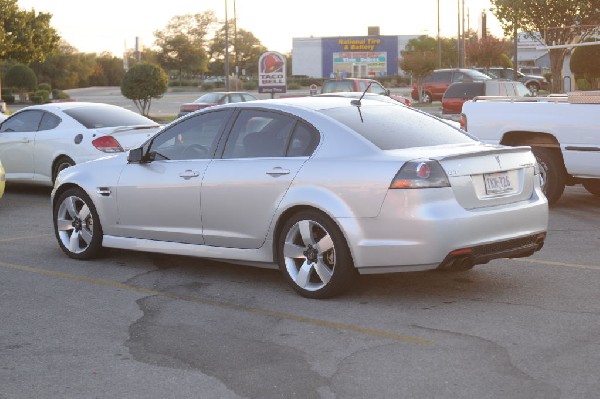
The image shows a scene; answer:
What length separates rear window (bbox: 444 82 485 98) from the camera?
33.6 meters

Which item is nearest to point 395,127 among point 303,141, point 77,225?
point 303,141

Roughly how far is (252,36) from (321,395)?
13909cm

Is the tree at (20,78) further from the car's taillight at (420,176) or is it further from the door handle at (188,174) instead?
the car's taillight at (420,176)

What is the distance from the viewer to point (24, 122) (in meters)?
15.6

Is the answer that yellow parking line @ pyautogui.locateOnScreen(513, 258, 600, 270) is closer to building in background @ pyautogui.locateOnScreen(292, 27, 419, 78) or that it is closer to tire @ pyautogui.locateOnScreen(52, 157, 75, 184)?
tire @ pyautogui.locateOnScreen(52, 157, 75, 184)

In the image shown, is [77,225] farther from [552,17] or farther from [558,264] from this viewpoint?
[552,17]

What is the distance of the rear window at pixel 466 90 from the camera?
1321 inches

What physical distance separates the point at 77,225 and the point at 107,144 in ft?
15.5

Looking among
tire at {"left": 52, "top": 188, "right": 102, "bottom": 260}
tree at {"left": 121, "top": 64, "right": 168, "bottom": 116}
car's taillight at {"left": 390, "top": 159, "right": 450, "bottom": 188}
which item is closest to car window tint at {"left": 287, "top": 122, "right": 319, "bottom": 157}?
car's taillight at {"left": 390, "top": 159, "right": 450, "bottom": 188}

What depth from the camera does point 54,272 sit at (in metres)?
8.98

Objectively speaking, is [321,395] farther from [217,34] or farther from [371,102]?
[217,34]

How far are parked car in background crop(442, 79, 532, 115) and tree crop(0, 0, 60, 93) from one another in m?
21.3

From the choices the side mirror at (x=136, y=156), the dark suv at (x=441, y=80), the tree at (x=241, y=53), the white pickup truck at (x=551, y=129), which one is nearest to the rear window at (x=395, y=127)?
the side mirror at (x=136, y=156)

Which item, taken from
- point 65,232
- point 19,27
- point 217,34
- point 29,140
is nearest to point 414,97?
point 19,27
